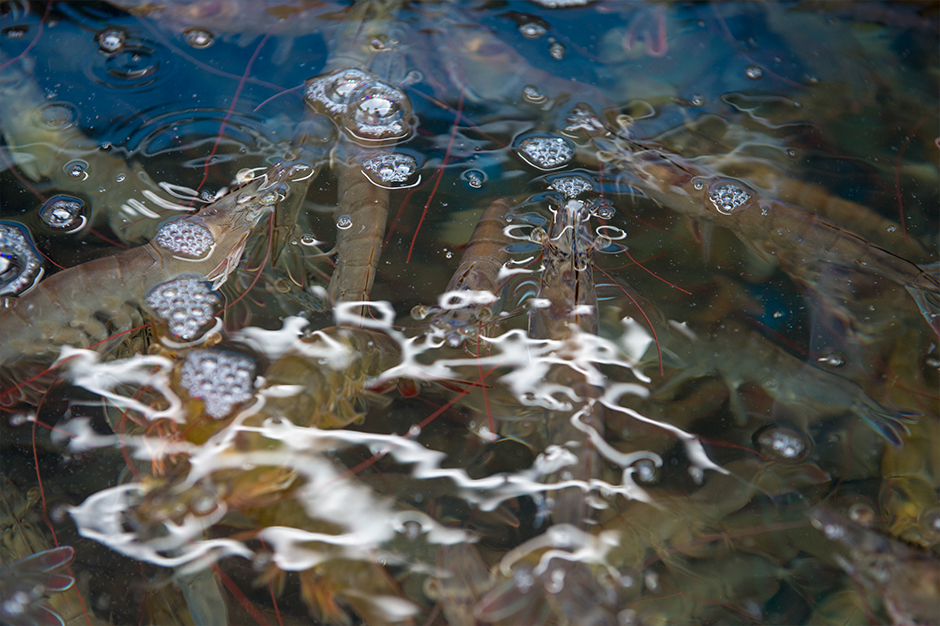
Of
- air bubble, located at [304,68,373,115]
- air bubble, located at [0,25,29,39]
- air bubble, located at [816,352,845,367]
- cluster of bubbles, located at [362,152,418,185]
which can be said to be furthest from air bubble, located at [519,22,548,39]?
air bubble, located at [0,25,29,39]

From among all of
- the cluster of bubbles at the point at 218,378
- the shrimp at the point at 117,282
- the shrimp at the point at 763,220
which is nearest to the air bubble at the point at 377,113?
the shrimp at the point at 117,282

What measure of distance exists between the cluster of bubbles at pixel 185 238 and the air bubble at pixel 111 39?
0.78 metres

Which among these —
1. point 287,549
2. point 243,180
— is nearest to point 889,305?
point 287,549

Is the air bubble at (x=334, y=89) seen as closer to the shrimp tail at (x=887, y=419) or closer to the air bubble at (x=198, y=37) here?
the air bubble at (x=198, y=37)

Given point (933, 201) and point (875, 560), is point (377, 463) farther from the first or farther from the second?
point (933, 201)

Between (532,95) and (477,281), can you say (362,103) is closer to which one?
(532,95)

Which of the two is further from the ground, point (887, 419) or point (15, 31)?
point (15, 31)

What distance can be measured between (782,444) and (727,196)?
0.84m

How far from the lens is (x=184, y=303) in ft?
5.74

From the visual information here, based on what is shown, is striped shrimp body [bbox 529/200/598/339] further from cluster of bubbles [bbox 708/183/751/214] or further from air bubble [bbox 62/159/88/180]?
air bubble [bbox 62/159/88/180]

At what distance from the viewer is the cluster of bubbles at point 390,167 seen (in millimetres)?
1968

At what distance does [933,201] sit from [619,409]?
1.43m

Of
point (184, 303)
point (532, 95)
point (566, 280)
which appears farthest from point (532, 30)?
point (184, 303)

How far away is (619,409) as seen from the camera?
1.67m
